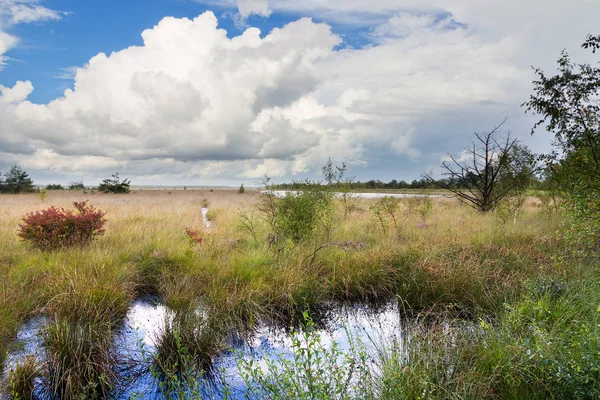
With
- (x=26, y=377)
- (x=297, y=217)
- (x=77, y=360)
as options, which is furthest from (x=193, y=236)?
(x=26, y=377)

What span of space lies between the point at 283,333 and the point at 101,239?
22.5 ft

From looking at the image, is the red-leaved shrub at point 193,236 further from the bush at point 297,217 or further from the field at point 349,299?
the bush at point 297,217

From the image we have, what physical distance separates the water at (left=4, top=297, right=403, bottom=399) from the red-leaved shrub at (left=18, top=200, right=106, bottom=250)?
346 cm

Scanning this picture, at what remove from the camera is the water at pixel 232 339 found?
4484mm

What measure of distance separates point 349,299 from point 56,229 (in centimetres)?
728

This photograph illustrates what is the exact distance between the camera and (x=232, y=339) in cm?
558

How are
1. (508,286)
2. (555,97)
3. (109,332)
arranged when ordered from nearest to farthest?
1. (109,332)
2. (508,286)
3. (555,97)

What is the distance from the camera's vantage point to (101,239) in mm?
10266

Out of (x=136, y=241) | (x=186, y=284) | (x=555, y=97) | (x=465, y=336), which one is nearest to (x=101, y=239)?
(x=136, y=241)

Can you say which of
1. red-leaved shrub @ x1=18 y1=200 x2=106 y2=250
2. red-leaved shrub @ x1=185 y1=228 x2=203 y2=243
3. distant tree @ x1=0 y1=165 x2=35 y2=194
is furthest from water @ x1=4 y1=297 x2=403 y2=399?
distant tree @ x1=0 y1=165 x2=35 y2=194

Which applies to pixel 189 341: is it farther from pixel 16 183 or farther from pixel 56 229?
pixel 16 183

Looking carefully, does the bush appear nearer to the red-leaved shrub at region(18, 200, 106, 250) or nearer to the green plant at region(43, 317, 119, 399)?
the red-leaved shrub at region(18, 200, 106, 250)

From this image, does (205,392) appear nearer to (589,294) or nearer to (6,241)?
(589,294)

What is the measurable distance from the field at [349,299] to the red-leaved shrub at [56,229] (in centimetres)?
44
